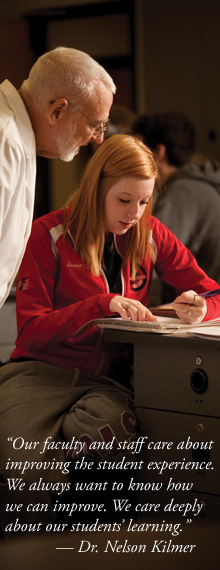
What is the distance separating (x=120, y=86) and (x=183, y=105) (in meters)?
0.45

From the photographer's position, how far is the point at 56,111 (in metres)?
1.56

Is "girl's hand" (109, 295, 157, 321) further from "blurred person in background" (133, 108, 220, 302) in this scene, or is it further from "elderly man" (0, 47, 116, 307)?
"blurred person in background" (133, 108, 220, 302)

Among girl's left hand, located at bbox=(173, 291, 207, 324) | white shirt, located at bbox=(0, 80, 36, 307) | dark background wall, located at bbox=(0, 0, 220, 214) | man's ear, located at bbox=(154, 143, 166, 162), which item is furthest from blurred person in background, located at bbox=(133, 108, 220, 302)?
dark background wall, located at bbox=(0, 0, 220, 214)

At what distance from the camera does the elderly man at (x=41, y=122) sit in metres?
1.46

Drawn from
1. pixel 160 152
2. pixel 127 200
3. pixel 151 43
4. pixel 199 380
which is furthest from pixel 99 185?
pixel 151 43

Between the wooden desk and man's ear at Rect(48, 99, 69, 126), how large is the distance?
471 millimetres

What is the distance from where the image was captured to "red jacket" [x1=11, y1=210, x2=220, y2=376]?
Answer: 5.53ft

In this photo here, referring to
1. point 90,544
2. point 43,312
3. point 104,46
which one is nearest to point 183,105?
point 104,46

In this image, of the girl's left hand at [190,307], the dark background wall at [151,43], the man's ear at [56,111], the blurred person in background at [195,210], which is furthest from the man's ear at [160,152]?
the dark background wall at [151,43]

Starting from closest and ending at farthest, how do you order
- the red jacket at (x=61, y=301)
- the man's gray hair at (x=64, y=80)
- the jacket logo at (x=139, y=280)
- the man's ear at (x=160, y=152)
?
1. the man's gray hair at (x=64, y=80)
2. the red jacket at (x=61, y=301)
3. the jacket logo at (x=139, y=280)
4. the man's ear at (x=160, y=152)

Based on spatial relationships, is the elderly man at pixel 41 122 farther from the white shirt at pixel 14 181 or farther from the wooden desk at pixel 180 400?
the wooden desk at pixel 180 400

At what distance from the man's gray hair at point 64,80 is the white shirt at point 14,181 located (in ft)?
0.17

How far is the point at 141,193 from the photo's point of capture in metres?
1.77

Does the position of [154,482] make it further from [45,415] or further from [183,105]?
[183,105]
